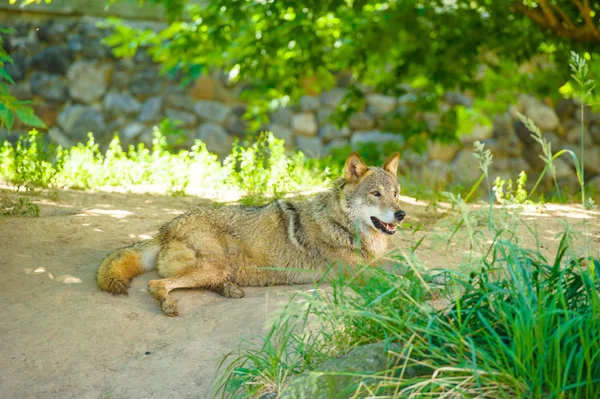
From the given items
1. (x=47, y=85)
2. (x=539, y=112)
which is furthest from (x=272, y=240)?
(x=539, y=112)

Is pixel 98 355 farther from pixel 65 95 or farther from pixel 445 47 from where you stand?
pixel 65 95

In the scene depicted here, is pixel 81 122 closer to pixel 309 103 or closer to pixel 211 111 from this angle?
pixel 211 111

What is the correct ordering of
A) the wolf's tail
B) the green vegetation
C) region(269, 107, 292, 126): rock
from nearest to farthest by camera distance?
the wolf's tail < the green vegetation < region(269, 107, 292, 126): rock

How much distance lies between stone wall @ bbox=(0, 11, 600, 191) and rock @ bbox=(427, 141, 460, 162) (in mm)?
22

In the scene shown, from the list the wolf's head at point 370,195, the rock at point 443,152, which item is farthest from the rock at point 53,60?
the wolf's head at point 370,195

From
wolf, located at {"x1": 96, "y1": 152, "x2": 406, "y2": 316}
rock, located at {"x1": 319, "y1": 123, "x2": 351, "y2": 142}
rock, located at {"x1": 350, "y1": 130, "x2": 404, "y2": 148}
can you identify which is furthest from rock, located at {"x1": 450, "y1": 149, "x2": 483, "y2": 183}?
wolf, located at {"x1": 96, "y1": 152, "x2": 406, "y2": 316}

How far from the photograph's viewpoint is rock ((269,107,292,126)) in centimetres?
1448

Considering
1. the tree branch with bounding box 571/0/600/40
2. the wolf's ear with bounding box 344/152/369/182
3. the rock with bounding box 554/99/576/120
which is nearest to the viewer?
the wolf's ear with bounding box 344/152/369/182

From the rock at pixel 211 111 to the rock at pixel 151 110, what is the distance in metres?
0.75

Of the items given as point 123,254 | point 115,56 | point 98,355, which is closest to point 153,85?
point 115,56

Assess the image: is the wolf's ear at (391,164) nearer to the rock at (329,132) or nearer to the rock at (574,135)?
the rock at (329,132)

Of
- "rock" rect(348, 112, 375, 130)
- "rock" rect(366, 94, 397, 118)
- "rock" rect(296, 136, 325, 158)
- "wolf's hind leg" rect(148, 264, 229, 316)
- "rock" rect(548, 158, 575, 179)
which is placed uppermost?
"rock" rect(366, 94, 397, 118)

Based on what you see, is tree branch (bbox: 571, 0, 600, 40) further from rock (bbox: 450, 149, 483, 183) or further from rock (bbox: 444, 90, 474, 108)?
rock (bbox: 444, 90, 474, 108)

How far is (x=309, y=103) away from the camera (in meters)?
14.7
